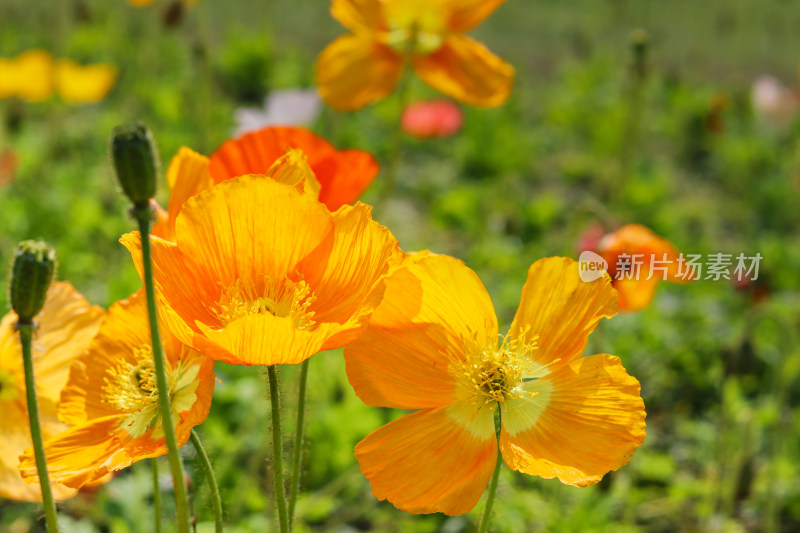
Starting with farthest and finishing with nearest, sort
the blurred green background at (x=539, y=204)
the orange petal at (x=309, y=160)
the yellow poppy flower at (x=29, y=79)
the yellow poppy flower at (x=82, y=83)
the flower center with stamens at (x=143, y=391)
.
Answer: the yellow poppy flower at (x=82, y=83) < the yellow poppy flower at (x=29, y=79) < the blurred green background at (x=539, y=204) < the orange petal at (x=309, y=160) < the flower center with stamens at (x=143, y=391)

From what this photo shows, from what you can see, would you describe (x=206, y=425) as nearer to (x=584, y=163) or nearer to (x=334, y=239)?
(x=334, y=239)

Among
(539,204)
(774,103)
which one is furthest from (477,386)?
(774,103)

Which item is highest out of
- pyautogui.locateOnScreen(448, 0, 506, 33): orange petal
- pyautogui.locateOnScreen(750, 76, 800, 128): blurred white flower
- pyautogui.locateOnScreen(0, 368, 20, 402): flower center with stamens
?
pyautogui.locateOnScreen(750, 76, 800, 128): blurred white flower

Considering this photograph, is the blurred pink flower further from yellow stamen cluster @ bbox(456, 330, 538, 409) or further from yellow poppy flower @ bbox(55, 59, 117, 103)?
yellow stamen cluster @ bbox(456, 330, 538, 409)

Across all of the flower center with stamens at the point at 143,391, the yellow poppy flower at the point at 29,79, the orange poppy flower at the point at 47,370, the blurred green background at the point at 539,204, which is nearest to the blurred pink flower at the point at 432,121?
the blurred green background at the point at 539,204

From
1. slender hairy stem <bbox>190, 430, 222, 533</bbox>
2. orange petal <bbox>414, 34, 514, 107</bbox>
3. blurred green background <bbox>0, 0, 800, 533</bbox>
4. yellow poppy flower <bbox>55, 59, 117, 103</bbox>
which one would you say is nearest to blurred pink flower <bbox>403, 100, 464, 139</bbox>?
blurred green background <bbox>0, 0, 800, 533</bbox>

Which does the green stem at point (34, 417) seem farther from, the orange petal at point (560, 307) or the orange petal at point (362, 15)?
the orange petal at point (362, 15)
